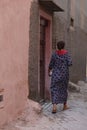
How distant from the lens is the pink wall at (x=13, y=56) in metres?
6.88

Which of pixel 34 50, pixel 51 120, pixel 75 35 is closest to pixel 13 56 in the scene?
pixel 51 120

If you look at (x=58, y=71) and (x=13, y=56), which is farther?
(x=58, y=71)

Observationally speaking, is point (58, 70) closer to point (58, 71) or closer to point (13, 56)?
point (58, 71)

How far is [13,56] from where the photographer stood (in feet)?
24.0

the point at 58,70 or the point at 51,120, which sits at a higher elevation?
the point at 58,70

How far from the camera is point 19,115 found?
25.3 ft

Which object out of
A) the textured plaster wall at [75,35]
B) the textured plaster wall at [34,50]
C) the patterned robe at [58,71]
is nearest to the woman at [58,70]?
the patterned robe at [58,71]

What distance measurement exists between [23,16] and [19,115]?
171cm

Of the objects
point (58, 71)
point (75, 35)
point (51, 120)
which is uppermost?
point (75, 35)

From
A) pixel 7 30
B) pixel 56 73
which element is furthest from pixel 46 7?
pixel 7 30

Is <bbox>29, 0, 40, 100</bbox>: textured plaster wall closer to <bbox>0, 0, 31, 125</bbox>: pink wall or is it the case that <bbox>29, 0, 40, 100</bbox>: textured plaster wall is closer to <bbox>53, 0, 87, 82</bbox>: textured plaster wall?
<bbox>0, 0, 31, 125</bbox>: pink wall

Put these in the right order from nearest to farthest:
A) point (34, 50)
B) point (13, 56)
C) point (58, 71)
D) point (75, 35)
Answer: point (13, 56) → point (34, 50) → point (58, 71) → point (75, 35)

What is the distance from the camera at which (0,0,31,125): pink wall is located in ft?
22.6

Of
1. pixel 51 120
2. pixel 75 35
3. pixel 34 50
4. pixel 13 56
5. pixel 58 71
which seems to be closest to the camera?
pixel 13 56
